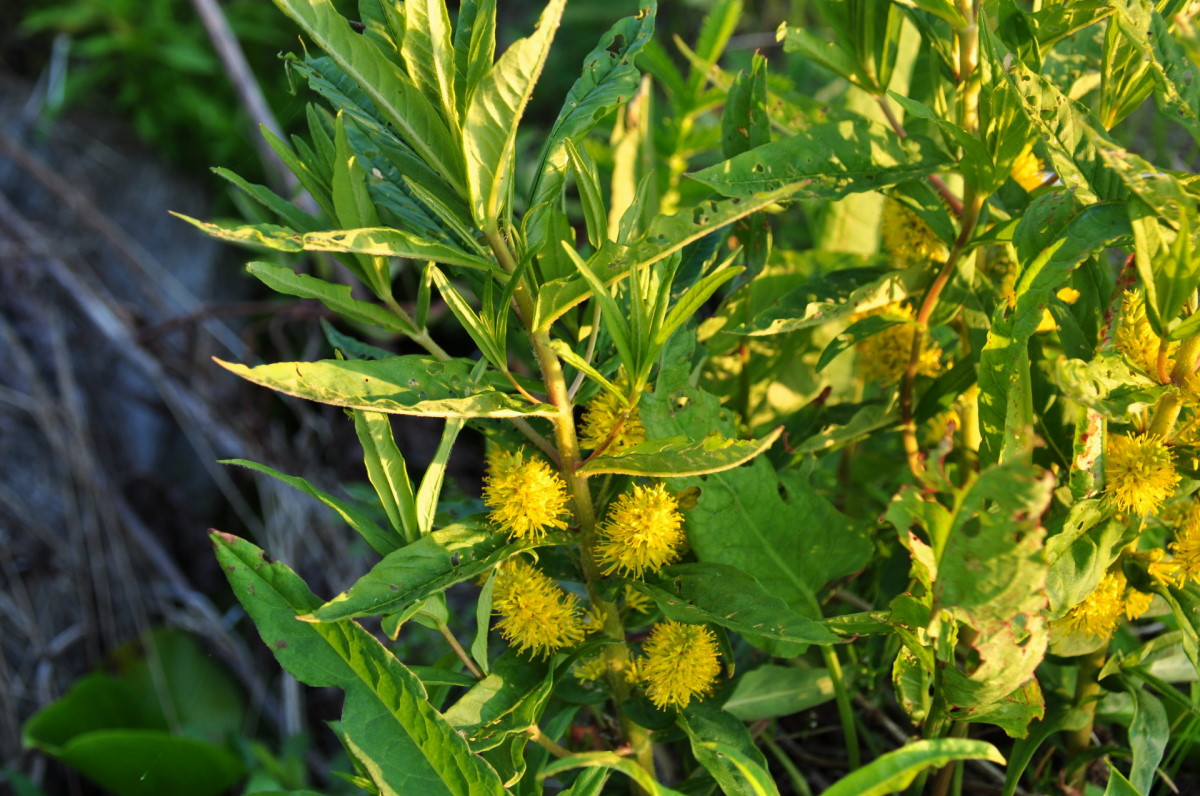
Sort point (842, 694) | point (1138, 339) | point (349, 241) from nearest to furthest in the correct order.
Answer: point (349, 241)
point (1138, 339)
point (842, 694)

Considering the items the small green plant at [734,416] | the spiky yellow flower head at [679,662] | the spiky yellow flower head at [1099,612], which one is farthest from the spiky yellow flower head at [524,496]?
the spiky yellow flower head at [1099,612]

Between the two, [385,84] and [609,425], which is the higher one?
[385,84]

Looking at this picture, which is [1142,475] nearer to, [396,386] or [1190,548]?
[1190,548]

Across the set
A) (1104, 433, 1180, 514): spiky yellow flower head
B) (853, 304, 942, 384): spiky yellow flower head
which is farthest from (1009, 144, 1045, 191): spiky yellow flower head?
(1104, 433, 1180, 514): spiky yellow flower head

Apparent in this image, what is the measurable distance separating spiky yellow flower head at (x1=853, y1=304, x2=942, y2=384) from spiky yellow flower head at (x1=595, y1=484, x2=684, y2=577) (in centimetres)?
26

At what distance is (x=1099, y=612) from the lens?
60 cm

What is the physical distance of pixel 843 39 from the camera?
0.71 metres

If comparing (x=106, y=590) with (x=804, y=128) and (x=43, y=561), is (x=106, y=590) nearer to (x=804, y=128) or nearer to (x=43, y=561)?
(x=43, y=561)

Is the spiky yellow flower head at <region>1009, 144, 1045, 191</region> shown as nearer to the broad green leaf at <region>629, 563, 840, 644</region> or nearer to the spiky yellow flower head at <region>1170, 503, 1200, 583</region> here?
the spiky yellow flower head at <region>1170, 503, 1200, 583</region>

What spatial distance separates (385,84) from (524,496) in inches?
9.8

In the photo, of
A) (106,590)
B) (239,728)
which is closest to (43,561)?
(106,590)

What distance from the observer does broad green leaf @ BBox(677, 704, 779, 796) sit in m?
0.53

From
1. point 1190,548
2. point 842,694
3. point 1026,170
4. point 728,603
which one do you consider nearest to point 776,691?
point 842,694

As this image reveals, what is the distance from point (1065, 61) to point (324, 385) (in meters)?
0.62
